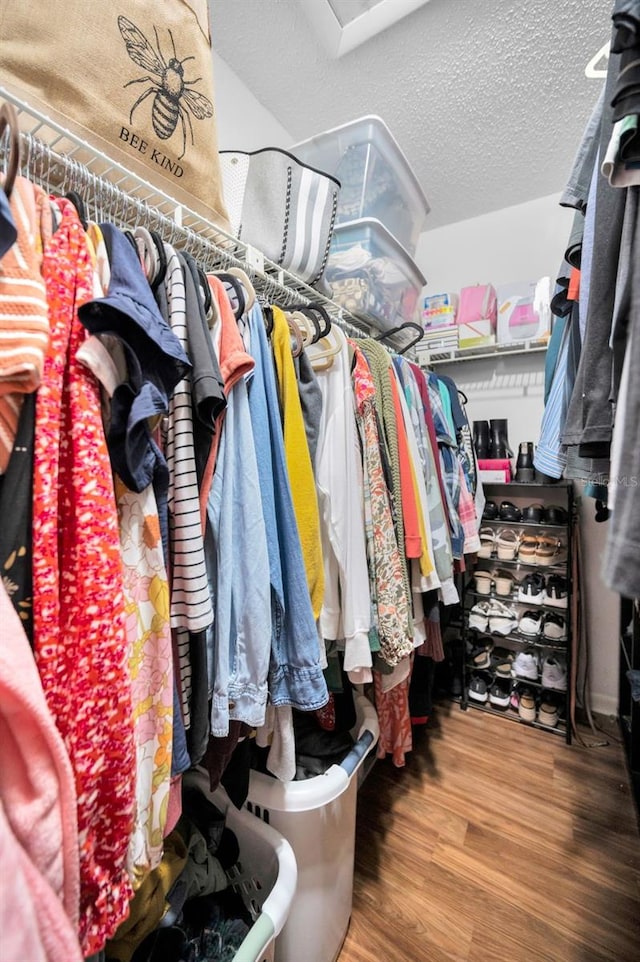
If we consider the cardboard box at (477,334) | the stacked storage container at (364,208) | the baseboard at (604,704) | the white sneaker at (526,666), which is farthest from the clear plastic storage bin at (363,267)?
the baseboard at (604,704)

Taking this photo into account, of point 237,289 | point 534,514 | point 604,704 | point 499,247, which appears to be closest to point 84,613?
point 237,289

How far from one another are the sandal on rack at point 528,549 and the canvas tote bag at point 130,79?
182 centimetres

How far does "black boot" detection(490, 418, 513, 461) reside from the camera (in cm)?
193

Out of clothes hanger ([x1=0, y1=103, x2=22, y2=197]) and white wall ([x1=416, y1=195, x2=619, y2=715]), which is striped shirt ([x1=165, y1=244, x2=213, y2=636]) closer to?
clothes hanger ([x1=0, y1=103, x2=22, y2=197])

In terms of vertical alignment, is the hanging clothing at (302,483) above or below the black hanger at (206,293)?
below

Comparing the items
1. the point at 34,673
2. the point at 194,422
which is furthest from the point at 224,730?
the point at 194,422

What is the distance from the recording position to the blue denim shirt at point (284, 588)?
604mm

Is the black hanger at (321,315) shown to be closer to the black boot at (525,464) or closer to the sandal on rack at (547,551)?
the black boot at (525,464)

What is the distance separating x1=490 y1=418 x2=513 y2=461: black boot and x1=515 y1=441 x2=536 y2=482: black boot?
71mm

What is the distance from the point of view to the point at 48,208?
44 centimetres

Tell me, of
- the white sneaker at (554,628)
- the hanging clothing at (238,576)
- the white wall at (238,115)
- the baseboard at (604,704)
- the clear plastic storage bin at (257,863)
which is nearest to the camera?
the hanging clothing at (238,576)

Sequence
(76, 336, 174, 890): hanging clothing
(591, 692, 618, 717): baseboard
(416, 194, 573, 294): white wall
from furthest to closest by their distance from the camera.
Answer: (416, 194, 573, 294): white wall → (591, 692, 618, 717): baseboard → (76, 336, 174, 890): hanging clothing

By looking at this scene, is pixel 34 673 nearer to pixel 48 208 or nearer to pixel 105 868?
pixel 105 868

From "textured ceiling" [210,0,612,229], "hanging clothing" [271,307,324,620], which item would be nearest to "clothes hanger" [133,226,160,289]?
"hanging clothing" [271,307,324,620]
